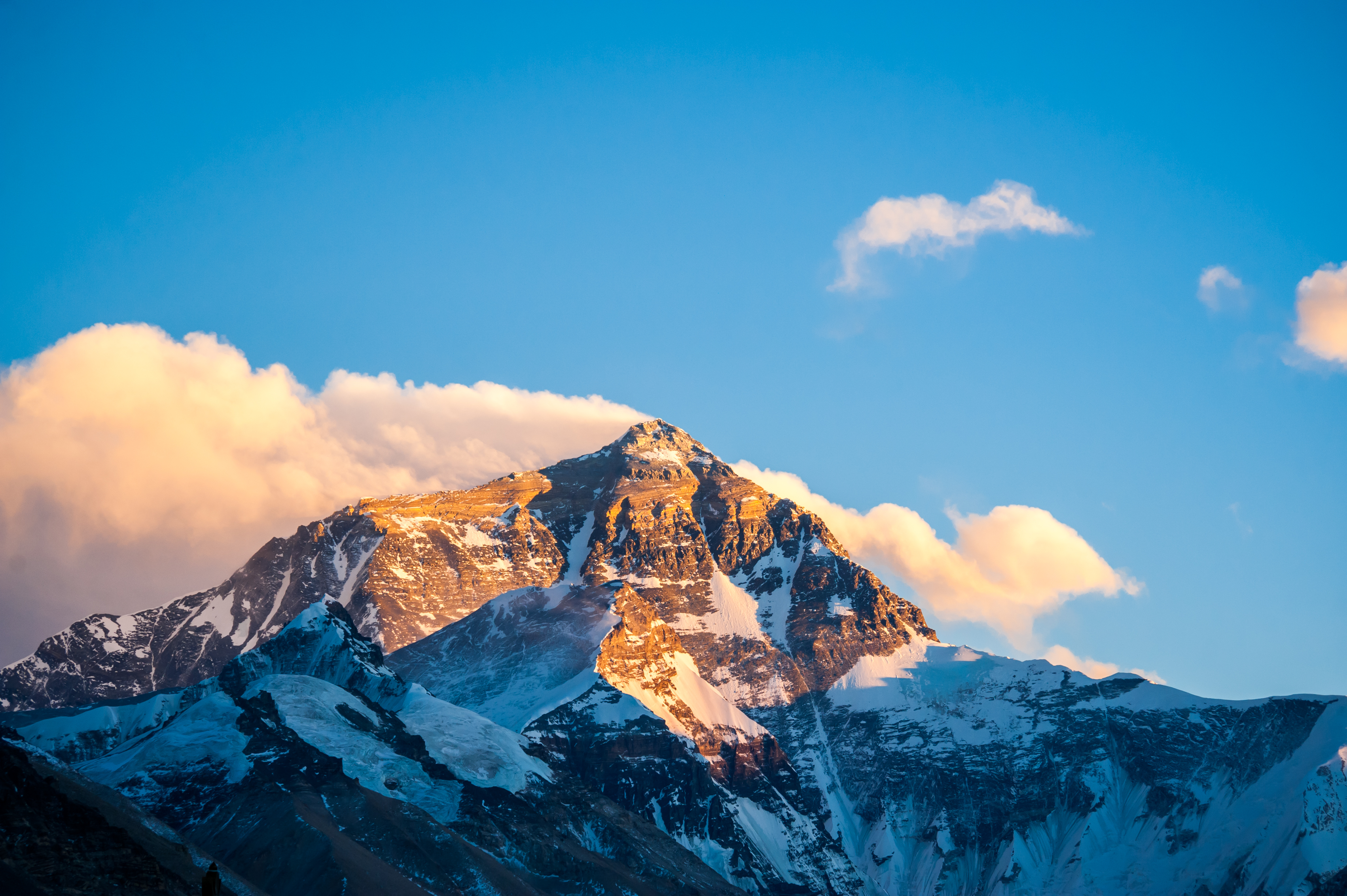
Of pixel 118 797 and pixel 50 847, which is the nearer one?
pixel 50 847

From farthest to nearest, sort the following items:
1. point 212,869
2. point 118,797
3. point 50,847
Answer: point 118,797 < point 50,847 < point 212,869

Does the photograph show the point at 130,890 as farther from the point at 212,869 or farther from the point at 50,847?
the point at 212,869

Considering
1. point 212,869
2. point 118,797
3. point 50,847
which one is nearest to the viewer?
point 212,869

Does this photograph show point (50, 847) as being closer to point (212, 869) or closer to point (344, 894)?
point (344, 894)

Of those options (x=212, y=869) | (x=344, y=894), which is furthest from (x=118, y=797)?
(x=212, y=869)

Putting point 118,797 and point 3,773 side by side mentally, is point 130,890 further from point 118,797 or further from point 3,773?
point 118,797

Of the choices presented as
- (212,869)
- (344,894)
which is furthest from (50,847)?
(212,869)

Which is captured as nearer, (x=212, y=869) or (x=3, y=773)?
(x=212, y=869)

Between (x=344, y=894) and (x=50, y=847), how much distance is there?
52957mm

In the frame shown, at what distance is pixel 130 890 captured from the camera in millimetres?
155750

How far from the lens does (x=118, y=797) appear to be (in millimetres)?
194875

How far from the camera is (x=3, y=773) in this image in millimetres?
160875

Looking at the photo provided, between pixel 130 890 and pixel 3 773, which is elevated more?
pixel 3 773

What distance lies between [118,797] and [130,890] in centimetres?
4237
